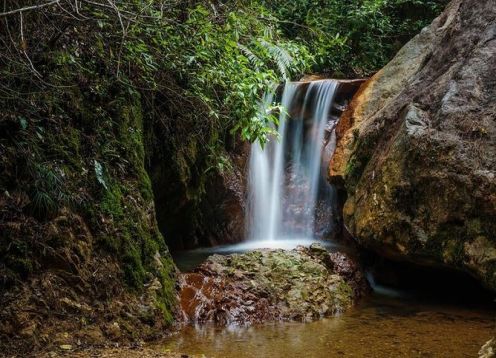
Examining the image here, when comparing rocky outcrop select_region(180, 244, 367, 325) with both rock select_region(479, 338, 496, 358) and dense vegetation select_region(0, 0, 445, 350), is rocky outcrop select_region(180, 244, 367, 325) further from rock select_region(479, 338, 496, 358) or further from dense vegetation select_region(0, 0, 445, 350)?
rock select_region(479, 338, 496, 358)

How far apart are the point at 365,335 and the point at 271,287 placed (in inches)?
52.9

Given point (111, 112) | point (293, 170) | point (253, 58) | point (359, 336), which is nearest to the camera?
point (359, 336)

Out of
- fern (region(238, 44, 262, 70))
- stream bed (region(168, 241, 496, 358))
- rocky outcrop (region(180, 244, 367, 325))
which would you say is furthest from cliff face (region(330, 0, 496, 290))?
fern (region(238, 44, 262, 70))

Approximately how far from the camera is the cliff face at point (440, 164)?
5.03m

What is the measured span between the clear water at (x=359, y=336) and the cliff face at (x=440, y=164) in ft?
2.11

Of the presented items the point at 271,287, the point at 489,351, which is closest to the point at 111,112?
the point at 271,287

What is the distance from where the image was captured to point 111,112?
15.4 ft

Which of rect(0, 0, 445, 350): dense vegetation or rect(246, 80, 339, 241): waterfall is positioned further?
rect(246, 80, 339, 241): waterfall

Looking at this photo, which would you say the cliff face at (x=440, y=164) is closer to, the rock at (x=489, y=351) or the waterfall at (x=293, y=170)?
the waterfall at (x=293, y=170)

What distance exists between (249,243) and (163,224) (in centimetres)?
205

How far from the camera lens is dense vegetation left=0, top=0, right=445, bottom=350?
11.4ft

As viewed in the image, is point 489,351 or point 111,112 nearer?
point 489,351

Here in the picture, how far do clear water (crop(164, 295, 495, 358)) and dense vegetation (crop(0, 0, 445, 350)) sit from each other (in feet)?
1.90

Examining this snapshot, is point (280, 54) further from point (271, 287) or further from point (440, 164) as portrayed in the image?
point (271, 287)
